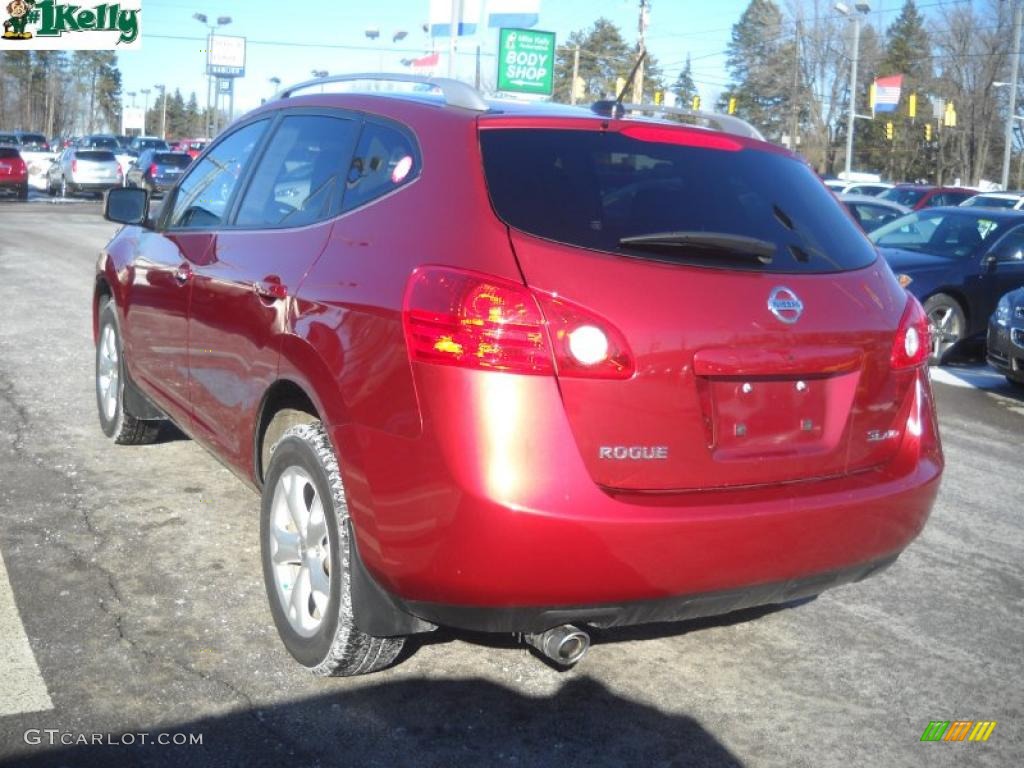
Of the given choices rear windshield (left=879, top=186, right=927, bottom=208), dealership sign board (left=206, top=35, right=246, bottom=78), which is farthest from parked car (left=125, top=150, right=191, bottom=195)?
dealership sign board (left=206, top=35, right=246, bottom=78)

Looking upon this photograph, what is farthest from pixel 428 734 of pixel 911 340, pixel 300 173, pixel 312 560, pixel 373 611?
pixel 300 173

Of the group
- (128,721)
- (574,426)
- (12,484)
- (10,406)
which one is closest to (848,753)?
(574,426)

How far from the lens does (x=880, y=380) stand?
11.3ft

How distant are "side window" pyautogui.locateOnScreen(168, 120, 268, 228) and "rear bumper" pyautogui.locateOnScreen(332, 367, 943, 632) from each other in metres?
1.81

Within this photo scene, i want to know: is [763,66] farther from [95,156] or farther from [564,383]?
[564,383]

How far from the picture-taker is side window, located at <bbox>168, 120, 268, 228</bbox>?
15.6ft

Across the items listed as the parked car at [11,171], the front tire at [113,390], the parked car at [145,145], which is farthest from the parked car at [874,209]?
the parked car at [145,145]

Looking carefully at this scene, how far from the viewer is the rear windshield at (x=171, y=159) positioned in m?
37.3

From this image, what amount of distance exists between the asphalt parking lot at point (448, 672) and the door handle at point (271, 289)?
1.13m

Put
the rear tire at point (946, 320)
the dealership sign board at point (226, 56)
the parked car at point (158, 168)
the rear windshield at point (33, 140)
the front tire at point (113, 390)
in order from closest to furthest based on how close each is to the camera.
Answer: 1. the front tire at point (113, 390)
2. the rear tire at point (946, 320)
3. the parked car at point (158, 168)
4. the rear windshield at point (33, 140)
5. the dealership sign board at point (226, 56)

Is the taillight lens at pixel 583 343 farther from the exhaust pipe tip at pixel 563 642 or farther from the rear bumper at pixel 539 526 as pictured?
the exhaust pipe tip at pixel 563 642

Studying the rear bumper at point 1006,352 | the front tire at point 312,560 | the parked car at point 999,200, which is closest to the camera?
the front tire at point 312,560

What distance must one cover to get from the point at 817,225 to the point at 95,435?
4403 mm

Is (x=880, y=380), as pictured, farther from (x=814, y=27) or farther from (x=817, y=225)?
(x=814, y=27)
